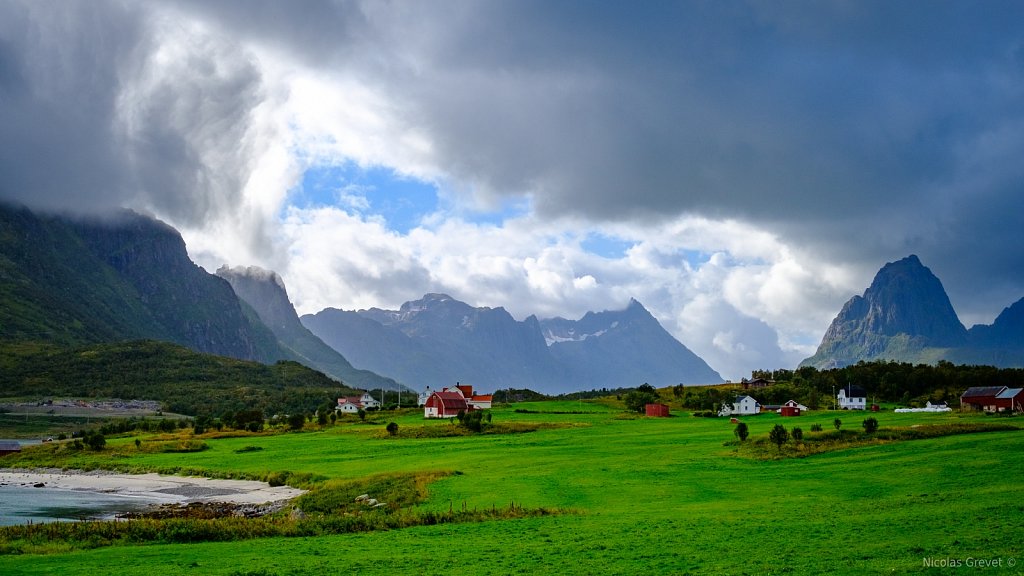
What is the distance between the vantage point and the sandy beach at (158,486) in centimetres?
7531

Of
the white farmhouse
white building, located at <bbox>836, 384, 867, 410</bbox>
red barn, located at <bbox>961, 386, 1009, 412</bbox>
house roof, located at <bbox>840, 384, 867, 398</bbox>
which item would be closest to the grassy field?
red barn, located at <bbox>961, 386, 1009, 412</bbox>

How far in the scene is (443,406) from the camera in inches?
6752

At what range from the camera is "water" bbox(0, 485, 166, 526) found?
65062 millimetres

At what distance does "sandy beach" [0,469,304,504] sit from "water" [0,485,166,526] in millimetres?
2311

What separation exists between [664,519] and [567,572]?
43.4ft

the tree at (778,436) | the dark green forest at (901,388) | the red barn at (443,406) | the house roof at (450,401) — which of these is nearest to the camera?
the tree at (778,436)

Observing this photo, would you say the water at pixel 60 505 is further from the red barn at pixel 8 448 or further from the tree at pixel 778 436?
the tree at pixel 778 436

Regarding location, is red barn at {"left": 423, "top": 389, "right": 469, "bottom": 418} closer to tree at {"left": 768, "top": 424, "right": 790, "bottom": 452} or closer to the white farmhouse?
the white farmhouse

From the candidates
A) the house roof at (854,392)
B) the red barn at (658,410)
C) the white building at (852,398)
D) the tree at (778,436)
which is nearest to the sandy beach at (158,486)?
the tree at (778,436)

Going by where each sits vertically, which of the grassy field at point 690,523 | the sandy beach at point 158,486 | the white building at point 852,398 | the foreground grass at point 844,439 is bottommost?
the sandy beach at point 158,486

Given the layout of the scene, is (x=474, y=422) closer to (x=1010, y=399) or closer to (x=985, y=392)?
(x=1010, y=399)

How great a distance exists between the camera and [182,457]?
373ft

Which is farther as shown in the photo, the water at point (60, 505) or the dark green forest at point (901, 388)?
the dark green forest at point (901, 388)

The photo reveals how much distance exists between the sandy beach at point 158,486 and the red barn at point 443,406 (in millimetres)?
73827
